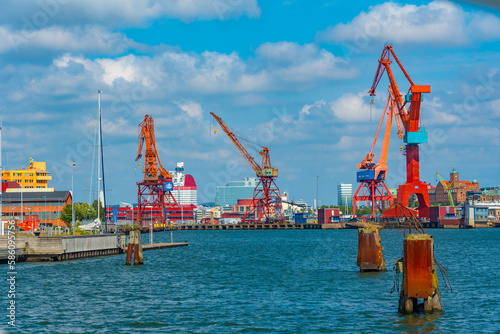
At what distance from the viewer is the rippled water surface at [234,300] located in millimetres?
23250

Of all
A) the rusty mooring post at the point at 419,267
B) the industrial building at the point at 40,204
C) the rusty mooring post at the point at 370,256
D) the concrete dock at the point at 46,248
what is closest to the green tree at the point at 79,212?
the industrial building at the point at 40,204

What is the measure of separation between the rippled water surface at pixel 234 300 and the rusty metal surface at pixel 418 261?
5.39 ft

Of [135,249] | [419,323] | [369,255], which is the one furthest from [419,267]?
[135,249]

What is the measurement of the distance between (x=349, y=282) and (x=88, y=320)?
16.4 m

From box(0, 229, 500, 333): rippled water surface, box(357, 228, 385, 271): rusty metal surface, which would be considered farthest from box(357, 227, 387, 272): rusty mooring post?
box(0, 229, 500, 333): rippled water surface

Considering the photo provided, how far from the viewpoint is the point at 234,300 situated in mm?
30203

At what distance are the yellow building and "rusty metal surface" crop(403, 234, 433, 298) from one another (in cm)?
16052

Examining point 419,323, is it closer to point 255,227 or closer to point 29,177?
point 255,227

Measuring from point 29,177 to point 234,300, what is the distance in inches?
6078

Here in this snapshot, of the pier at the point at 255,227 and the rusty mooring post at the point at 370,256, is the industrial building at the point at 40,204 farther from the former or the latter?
the rusty mooring post at the point at 370,256

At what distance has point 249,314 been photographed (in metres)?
26.1

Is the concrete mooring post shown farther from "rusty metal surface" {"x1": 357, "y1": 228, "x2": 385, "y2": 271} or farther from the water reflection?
the water reflection

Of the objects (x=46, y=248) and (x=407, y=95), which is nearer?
Result: (x=46, y=248)

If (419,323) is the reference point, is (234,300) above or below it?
below
